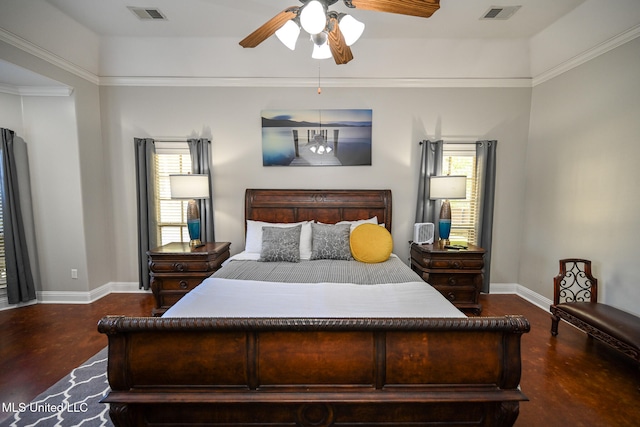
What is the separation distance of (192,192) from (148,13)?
196 centimetres

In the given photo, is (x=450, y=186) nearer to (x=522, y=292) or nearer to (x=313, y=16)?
(x=522, y=292)

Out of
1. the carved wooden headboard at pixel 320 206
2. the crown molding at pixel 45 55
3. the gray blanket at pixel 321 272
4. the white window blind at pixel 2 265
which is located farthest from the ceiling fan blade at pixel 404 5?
the white window blind at pixel 2 265

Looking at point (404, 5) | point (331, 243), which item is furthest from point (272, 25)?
point (331, 243)

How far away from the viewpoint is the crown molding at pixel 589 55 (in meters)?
2.62

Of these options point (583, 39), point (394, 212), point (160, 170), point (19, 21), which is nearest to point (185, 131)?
point (160, 170)

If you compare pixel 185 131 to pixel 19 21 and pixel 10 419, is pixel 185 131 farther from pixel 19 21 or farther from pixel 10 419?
pixel 10 419

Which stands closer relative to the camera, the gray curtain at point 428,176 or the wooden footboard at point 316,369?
the wooden footboard at point 316,369

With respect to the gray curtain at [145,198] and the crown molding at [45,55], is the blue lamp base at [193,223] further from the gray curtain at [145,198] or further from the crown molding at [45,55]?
the crown molding at [45,55]

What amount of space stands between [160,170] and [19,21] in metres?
1.85

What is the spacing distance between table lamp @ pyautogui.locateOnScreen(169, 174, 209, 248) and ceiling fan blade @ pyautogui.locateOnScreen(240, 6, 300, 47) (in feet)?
6.11

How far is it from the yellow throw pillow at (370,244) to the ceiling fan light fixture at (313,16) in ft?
6.95

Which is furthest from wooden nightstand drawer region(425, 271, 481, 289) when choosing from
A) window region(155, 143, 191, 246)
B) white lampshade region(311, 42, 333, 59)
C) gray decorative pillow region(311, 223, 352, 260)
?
window region(155, 143, 191, 246)

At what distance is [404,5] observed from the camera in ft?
5.11

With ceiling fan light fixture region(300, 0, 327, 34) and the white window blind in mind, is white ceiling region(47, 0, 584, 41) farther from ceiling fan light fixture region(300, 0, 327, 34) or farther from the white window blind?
the white window blind
